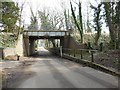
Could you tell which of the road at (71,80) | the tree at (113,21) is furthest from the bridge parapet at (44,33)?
the road at (71,80)

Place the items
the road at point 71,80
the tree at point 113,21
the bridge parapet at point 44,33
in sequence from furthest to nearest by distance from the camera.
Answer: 1. the bridge parapet at point 44,33
2. the tree at point 113,21
3. the road at point 71,80

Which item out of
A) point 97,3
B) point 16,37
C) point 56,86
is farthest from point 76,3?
point 56,86

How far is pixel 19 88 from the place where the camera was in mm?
10609

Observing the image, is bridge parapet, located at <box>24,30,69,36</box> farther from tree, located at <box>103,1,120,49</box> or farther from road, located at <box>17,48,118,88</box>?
road, located at <box>17,48,118,88</box>

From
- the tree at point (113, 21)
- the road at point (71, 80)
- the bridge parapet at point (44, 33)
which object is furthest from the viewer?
the bridge parapet at point (44, 33)

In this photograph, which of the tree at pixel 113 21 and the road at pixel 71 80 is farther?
the tree at pixel 113 21

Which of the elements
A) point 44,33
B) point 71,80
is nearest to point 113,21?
point 71,80

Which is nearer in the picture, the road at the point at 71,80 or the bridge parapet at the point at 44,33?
the road at the point at 71,80

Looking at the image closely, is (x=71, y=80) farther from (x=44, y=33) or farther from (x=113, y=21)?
(x=44, y=33)

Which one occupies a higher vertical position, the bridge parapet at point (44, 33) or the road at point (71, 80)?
the bridge parapet at point (44, 33)

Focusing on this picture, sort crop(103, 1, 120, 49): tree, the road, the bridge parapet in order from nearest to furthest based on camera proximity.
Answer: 1. the road
2. crop(103, 1, 120, 49): tree
3. the bridge parapet

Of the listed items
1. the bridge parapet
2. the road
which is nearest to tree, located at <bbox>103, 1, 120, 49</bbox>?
the road

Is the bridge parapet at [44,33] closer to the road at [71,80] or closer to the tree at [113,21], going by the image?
the tree at [113,21]

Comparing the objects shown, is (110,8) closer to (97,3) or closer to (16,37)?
(97,3)
